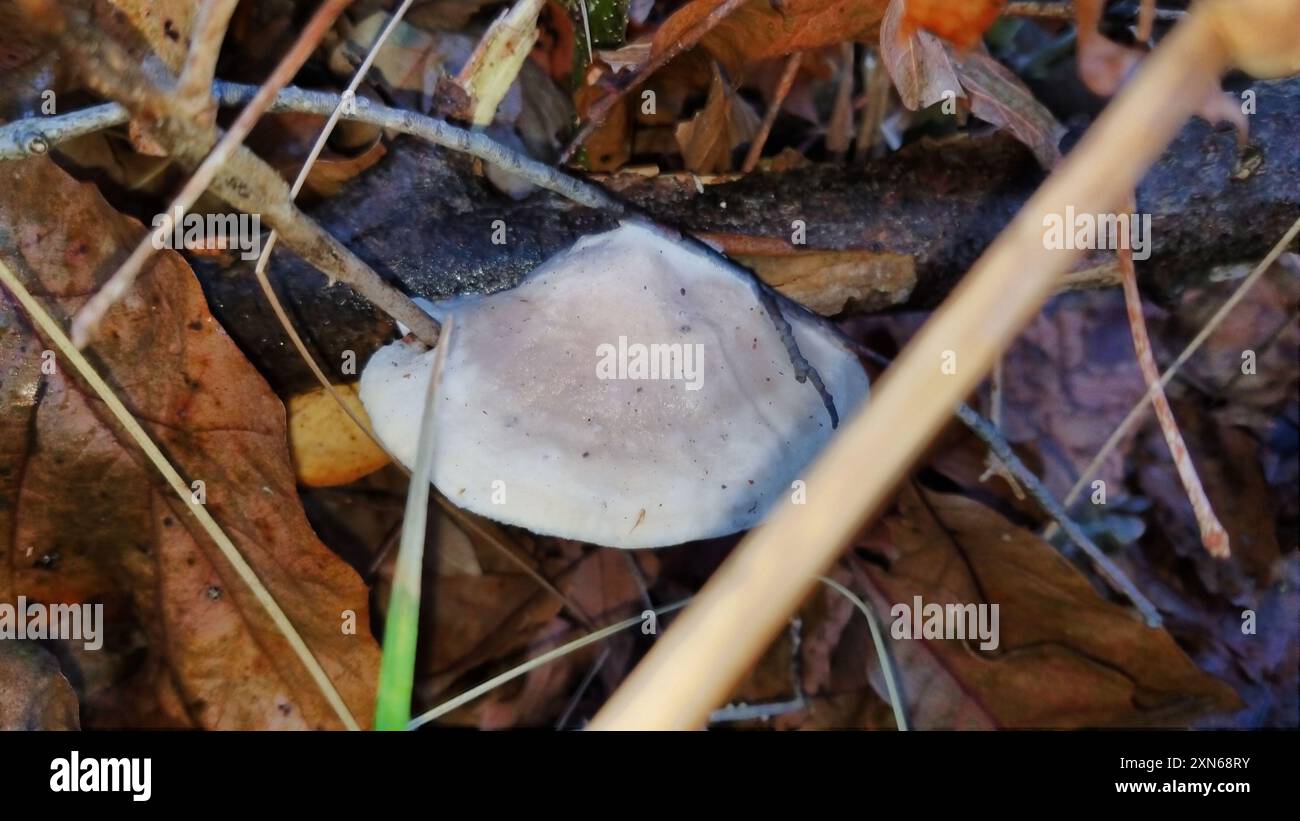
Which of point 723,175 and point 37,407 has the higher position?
point 723,175

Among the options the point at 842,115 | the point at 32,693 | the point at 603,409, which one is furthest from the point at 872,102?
the point at 32,693

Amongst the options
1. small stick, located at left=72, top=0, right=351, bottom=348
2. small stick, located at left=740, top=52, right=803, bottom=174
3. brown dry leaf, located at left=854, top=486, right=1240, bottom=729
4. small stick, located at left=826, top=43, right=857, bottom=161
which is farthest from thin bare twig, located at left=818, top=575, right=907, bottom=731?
small stick, located at left=72, top=0, right=351, bottom=348

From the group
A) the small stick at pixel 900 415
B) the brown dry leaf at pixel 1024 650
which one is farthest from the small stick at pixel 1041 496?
the small stick at pixel 900 415

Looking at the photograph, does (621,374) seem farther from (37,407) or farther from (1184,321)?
(1184,321)

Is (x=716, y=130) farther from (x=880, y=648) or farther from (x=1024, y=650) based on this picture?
(x=1024, y=650)

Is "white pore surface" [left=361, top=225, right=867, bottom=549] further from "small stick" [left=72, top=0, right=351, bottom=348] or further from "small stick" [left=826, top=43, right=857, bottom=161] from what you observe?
"small stick" [left=826, top=43, right=857, bottom=161]

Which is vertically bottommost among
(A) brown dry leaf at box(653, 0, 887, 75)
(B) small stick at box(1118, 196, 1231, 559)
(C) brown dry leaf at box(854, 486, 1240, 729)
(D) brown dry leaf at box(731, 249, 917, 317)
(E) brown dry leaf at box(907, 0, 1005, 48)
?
(C) brown dry leaf at box(854, 486, 1240, 729)
